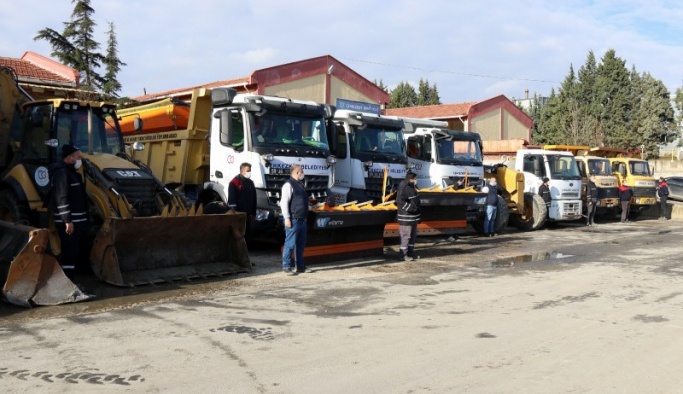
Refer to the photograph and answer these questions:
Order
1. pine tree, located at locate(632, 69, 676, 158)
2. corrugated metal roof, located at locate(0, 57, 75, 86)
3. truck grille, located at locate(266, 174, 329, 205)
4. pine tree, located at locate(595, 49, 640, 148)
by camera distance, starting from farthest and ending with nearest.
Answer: pine tree, located at locate(595, 49, 640, 148) → pine tree, located at locate(632, 69, 676, 158) → corrugated metal roof, located at locate(0, 57, 75, 86) → truck grille, located at locate(266, 174, 329, 205)

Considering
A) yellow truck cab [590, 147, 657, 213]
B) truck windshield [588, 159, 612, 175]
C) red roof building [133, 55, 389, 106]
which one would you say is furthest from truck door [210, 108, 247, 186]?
yellow truck cab [590, 147, 657, 213]

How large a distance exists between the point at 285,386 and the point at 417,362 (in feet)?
4.16

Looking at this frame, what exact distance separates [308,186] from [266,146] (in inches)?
46.6

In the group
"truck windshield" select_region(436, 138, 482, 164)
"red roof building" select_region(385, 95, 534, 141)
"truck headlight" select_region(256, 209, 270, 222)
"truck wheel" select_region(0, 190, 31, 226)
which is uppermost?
"red roof building" select_region(385, 95, 534, 141)

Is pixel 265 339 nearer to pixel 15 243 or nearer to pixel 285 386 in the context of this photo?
pixel 285 386

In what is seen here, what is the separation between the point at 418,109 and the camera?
35.8 m

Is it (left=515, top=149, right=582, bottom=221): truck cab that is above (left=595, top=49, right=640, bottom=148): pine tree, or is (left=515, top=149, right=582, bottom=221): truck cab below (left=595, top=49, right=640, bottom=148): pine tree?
below

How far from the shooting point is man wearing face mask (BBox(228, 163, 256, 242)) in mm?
10914

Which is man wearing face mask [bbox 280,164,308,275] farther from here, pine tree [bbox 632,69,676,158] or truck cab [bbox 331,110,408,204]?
pine tree [bbox 632,69,676,158]

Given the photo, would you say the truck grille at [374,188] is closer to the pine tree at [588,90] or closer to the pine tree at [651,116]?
the pine tree at [588,90]

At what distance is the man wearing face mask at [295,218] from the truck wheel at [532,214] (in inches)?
442

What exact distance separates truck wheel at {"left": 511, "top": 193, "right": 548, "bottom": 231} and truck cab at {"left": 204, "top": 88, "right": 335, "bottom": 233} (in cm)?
917

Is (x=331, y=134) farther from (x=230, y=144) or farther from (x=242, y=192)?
(x=242, y=192)

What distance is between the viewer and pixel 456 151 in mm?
16625
